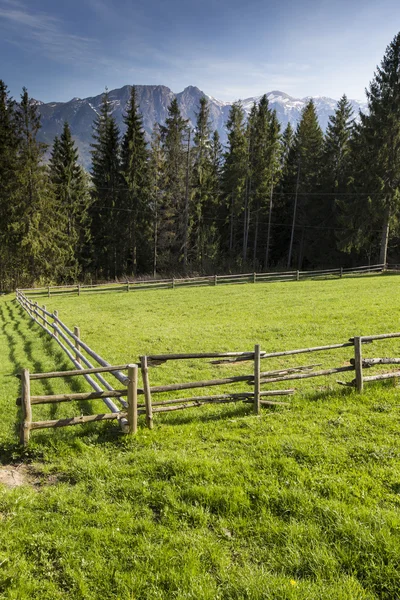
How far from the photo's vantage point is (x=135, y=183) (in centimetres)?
4294

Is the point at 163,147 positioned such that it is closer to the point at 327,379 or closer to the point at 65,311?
the point at 65,311

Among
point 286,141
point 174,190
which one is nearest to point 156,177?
point 174,190

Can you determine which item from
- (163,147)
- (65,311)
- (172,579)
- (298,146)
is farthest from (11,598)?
(298,146)

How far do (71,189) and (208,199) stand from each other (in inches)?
671

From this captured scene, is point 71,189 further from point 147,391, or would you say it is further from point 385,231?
point 147,391

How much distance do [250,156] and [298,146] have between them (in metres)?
6.70

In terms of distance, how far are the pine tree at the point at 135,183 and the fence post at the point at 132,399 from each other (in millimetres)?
37482

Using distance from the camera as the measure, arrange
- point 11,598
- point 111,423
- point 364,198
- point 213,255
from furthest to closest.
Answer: point 213,255 → point 364,198 → point 111,423 → point 11,598

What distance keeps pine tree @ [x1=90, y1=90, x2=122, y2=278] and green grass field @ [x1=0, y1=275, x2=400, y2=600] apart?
36315 mm

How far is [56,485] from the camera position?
525 cm

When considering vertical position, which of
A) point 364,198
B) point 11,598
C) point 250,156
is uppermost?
point 250,156

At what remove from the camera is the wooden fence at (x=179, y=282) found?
105ft

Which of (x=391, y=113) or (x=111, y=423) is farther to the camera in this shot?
(x=391, y=113)

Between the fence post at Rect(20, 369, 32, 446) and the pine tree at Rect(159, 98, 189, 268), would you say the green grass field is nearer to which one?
the fence post at Rect(20, 369, 32, 446)
